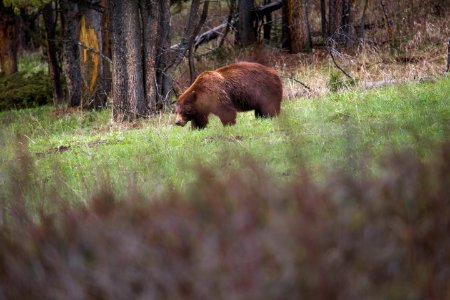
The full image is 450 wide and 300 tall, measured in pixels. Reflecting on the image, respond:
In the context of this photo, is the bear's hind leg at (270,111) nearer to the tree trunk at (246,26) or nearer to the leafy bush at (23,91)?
the leafy bush at (23,91)

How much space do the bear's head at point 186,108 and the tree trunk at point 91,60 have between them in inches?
347

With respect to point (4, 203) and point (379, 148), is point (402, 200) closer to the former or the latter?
point (4, 203)

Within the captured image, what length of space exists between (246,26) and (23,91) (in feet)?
26.4

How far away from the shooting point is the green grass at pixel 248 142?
24.4 ft

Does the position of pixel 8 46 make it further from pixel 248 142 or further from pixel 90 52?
pixel 248 142

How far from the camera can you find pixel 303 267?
120 inches

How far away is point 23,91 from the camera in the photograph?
26.0 m

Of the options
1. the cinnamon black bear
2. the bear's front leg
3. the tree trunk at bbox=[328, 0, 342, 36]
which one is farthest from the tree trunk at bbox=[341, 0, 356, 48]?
the bear's front leg

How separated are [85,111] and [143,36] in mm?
4337

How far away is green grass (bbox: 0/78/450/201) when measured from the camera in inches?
293

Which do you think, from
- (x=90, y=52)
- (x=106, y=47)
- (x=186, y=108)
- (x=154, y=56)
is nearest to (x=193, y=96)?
(x=186, y=108)

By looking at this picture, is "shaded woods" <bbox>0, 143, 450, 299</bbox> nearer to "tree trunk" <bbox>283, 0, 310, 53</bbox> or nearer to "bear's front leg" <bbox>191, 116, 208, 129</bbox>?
"bear's front leg" <bbox>191, 116, 208, 129</bbox>

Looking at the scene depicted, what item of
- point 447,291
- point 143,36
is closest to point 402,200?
point 447,291

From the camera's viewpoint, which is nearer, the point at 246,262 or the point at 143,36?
the point at 246,262
